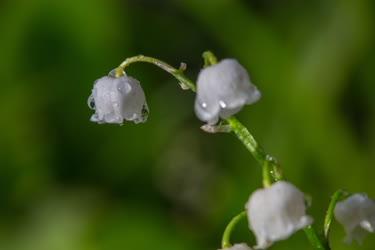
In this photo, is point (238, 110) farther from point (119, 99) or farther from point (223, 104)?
point (119, 99)

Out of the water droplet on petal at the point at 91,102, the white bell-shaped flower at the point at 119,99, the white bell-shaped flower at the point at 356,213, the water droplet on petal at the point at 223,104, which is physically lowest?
the white bell-shaped flower at the point at 356,213

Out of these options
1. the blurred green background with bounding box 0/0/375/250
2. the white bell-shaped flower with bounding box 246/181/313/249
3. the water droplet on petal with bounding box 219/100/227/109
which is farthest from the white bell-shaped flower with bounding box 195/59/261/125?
the blurred green background with bounding box 0/0/375/250

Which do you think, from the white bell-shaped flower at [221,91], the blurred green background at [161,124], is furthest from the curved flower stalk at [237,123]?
the blurred green background at [161,124]

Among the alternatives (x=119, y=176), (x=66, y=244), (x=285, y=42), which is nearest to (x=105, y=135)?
(x=119, y=176)

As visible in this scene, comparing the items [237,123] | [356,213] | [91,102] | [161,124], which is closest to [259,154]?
[237,123]

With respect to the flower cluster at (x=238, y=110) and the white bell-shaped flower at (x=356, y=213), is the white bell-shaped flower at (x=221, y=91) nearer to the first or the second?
the flower cluster at (x=238, y=110)

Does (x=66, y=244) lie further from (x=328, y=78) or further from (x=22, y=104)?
(x=328, y=78)
